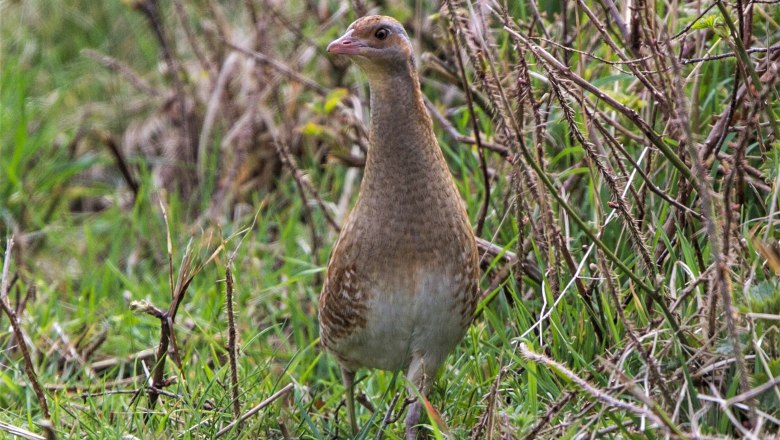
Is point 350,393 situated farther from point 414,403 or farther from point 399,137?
point 399,137

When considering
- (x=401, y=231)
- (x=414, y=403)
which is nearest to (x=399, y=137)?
(x=401, y=231)

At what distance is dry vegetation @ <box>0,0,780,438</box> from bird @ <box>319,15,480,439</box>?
197mm

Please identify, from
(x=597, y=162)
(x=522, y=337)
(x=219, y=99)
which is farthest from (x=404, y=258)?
(x=219, y=99)

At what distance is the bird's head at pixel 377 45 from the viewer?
2.93 metres

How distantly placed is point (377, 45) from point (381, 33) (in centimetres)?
3

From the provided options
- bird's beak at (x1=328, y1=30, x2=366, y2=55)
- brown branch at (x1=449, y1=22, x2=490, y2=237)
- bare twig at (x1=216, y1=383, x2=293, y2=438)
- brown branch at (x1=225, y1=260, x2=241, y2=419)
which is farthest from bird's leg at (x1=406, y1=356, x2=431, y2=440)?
bird's beak at (x1=328, y1=30, x2=366, y2=55)

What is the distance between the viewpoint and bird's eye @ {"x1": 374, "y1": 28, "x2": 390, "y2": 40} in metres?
2.93

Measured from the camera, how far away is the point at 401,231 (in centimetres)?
290

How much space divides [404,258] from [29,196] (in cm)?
287

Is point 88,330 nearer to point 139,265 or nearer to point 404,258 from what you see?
point 139,265

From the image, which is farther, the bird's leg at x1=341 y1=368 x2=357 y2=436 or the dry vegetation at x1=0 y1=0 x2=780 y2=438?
the bird's leg at x1=341 y1=368 x2=357 y2=436

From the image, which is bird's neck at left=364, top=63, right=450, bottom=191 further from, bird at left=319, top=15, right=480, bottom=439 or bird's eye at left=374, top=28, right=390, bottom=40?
bird's eye at left=374, top=28, right=390, bottom=40

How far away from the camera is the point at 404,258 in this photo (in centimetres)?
291

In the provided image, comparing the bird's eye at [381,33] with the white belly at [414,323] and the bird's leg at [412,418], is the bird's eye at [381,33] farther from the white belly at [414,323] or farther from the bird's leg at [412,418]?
the bird's leg at [412,418]
